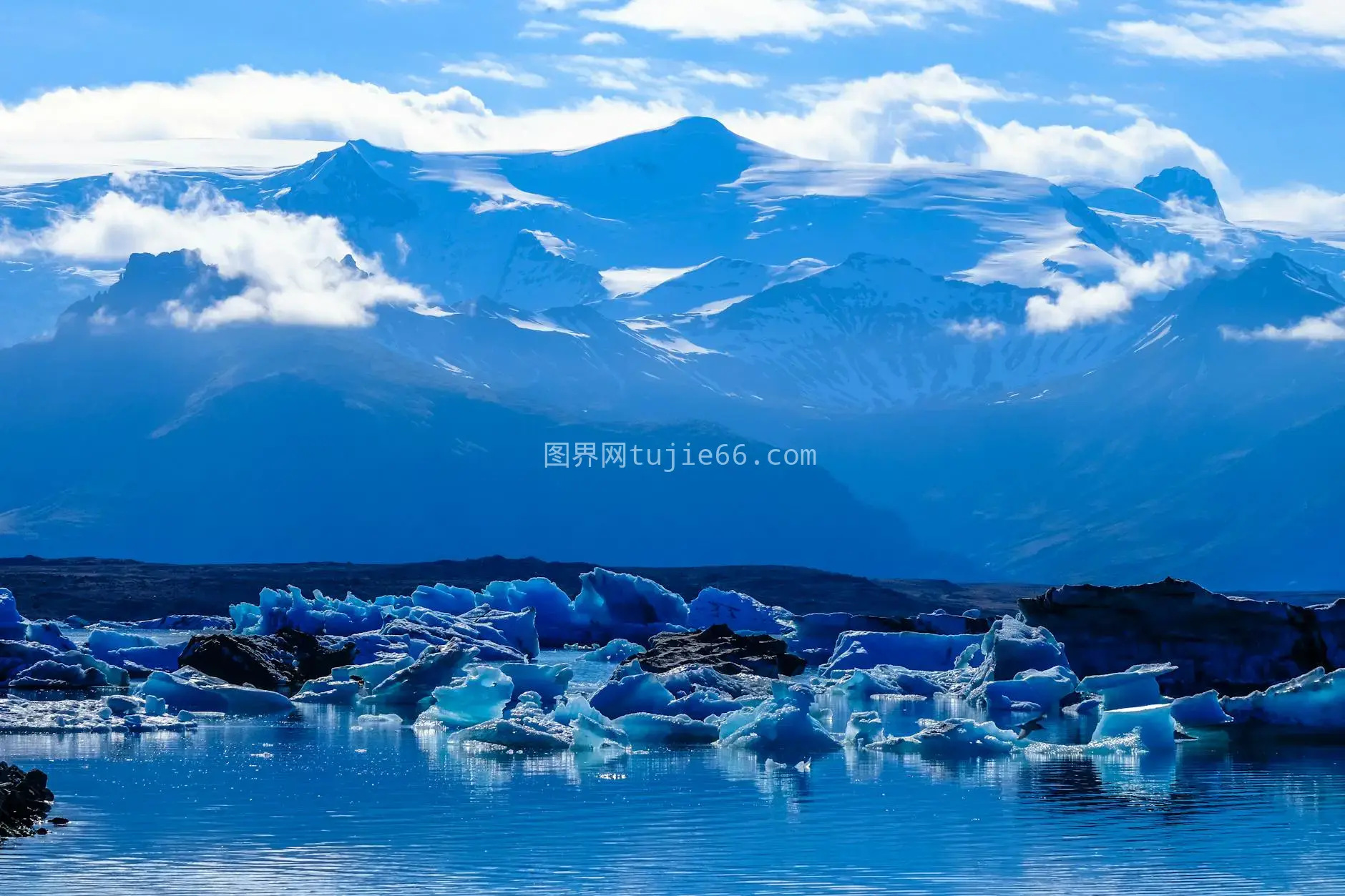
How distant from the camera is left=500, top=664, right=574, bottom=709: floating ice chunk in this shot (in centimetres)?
3419

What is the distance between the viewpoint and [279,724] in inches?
1254

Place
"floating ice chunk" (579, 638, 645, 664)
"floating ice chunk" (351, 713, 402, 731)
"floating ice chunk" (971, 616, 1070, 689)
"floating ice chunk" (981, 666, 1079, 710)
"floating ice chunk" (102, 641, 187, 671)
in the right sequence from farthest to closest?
1. "floating ice chunk" (579, 638, 645, 664)
2. "floating ice chunk" (102, 641, 187, 671)
3. "floating ice chunk" (971, 616, 1070, 689)
4. "floating ice chunk" (981, 666, 1079, 710)
5. "floating ice chunk" (351, 713, 402, 731)

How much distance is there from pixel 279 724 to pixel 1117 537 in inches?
5497

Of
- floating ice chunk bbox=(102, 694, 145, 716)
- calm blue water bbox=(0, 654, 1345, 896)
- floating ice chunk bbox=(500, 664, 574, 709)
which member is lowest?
calm blue water bbox=(0, 654, 1345, 896)

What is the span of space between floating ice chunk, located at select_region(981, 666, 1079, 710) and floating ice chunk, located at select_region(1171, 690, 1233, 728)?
4.02m

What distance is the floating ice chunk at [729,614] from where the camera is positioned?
2327 inches

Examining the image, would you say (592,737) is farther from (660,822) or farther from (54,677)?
(54,677)

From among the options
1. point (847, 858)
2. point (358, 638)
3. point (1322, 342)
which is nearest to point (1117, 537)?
point (1322, 342)

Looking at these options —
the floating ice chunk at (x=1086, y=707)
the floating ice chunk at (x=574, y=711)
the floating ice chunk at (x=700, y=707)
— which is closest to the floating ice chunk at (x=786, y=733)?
the floating ice chunk at (x=574, y=711)

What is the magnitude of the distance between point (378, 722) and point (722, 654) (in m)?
11.1

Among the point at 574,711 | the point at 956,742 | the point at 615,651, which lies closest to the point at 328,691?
the point at 574,711

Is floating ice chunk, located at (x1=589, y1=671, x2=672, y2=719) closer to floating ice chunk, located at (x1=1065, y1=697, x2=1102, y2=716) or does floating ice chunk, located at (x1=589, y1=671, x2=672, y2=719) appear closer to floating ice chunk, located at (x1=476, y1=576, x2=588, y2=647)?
floating ice chunk, located at (x1=1065, y1=697, x2=1102, y2=716)

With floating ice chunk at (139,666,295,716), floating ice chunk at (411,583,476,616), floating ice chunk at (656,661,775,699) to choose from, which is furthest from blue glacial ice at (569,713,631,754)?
floating ice chunk at (411,583,476,616)

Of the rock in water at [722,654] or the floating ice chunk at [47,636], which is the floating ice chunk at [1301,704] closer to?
the rock in water at [722,654]
